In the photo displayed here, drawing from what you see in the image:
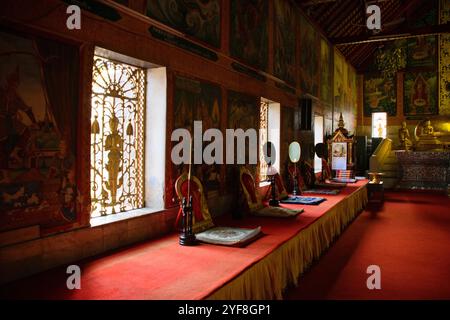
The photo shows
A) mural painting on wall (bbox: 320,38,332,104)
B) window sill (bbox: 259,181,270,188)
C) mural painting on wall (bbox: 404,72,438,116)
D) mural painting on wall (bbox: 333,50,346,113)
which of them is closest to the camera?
window sill (bbox: 259,181,270,188)

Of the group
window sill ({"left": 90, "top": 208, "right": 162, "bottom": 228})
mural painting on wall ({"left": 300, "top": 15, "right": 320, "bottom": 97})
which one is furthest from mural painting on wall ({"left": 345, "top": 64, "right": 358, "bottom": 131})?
window sill ({"left": 90, "top": 208, "right": 162, "bottom": 228})

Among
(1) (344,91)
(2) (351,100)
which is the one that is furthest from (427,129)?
(1) (344,91)

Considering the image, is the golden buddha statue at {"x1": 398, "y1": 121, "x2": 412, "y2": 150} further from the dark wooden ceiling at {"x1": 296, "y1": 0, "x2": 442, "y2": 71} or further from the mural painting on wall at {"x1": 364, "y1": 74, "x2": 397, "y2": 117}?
the dark wooden ceiling at {"x1": 296, "y1": 0, "x2": 442, "y2": 71}

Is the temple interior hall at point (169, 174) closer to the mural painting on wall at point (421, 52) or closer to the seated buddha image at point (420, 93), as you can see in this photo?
the seated buddha image at point (420, 93)

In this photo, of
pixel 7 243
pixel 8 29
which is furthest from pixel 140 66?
pixel 7 243

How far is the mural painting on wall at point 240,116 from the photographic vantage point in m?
5.60

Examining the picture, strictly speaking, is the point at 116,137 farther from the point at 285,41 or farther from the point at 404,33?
the point at 404,33

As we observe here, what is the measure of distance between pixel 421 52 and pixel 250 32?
1327 cm

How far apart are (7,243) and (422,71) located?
17641mm

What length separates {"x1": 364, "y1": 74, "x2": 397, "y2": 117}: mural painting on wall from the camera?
1698 cm

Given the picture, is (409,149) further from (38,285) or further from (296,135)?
(38,285)

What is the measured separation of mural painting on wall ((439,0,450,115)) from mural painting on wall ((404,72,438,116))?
0.24 metres

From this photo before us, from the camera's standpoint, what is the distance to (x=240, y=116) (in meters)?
5.91

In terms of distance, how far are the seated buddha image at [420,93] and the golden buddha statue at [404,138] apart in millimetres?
1194
